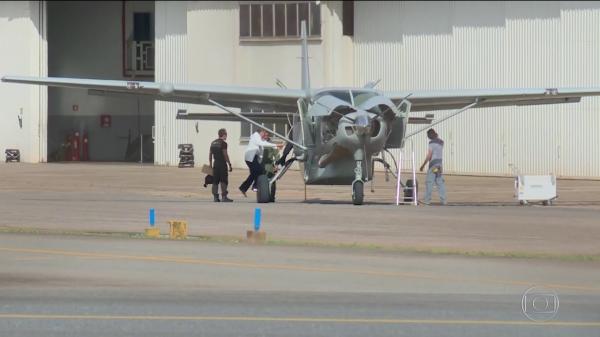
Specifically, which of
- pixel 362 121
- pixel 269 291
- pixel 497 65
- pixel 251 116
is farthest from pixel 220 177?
pixel 497 65

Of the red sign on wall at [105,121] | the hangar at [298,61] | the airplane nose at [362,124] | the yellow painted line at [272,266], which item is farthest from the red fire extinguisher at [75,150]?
the yellow painted line at [272,266]

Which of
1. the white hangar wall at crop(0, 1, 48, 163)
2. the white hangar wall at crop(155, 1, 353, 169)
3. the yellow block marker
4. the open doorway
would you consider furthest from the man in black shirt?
the open doorway

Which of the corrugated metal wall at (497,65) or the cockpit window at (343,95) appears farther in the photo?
the corrugated metal wall at (497,65)

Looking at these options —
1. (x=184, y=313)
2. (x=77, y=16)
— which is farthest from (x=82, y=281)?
(x=77, y=16)

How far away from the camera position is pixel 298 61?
143 ft

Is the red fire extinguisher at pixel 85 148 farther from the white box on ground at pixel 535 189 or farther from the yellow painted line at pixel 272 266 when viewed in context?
the yellow painted line at pixel 272 266

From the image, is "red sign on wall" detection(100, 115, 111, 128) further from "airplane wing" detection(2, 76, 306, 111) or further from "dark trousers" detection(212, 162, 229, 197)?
"dark trousers" detection(212, 162, 229, 197)

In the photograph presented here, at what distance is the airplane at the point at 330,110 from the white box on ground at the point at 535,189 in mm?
1939

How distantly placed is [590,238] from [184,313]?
8620mm

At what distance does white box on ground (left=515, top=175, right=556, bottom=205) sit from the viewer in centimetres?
2588

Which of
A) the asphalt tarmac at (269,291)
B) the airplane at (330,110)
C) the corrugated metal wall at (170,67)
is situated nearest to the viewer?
the asphalt tarmac at (269,291)

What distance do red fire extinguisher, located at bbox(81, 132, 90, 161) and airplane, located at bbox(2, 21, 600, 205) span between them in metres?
26.9

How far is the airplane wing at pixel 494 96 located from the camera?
84.7 feet

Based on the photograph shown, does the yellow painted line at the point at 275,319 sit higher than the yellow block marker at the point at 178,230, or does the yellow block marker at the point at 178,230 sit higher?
the yellow block marker at the point at 178,230
